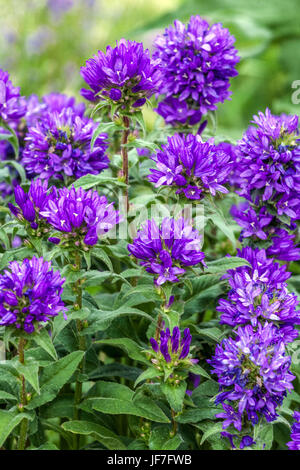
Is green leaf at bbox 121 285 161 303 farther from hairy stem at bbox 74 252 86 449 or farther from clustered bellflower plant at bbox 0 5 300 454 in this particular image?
hairy stem at bbox 74 252 86 449

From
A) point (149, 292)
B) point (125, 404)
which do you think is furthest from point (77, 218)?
point (125, 404)

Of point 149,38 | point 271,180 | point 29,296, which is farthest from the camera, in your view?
point 149,38

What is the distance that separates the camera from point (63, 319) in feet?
4.57

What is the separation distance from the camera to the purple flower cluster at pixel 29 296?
3.99 ft

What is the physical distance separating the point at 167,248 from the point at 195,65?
584 mm

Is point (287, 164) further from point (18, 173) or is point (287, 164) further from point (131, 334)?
point (18, 173)

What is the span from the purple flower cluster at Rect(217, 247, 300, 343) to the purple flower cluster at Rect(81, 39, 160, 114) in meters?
0.46

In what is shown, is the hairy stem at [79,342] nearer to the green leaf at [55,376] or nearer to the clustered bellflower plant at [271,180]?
the green leaf at [55,376]

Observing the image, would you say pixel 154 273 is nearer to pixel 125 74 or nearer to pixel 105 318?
pixel 105 318

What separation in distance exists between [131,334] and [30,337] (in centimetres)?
42

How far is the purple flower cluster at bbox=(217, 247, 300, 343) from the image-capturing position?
1372mm

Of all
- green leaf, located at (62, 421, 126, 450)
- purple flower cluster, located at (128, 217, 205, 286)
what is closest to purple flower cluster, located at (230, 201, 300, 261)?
purple flower cluster, located at (128, 217, 205, 286)

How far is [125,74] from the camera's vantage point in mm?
1460
